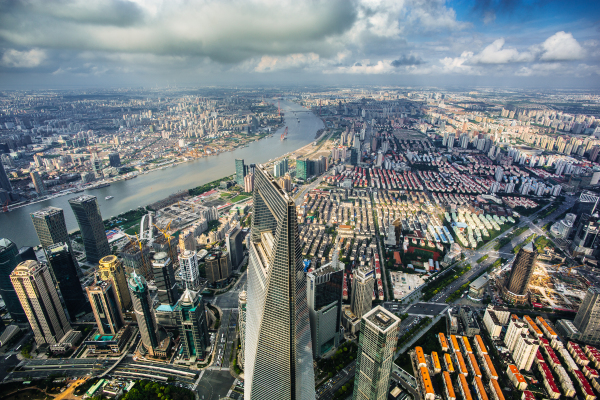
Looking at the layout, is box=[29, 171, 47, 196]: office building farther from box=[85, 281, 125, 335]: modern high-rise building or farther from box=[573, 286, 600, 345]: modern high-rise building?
box=[573, 286, 600, 345]: modern high-rise building

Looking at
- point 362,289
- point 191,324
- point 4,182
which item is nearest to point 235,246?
point 191,324

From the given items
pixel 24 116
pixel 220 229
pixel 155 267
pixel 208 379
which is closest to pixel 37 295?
pixel 155 267

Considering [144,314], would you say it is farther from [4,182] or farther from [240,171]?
[4,182]

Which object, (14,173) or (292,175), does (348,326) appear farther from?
(14,173)

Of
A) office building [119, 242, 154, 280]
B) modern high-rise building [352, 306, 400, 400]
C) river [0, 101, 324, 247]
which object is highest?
modern high-rise building [352, 306, 400, 400]

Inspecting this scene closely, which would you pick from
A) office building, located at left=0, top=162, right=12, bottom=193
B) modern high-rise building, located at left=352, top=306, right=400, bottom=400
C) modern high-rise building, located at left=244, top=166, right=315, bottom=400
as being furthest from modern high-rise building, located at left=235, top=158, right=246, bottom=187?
modern high-rise building, located at left=352, top=306, right=400, bottom=400

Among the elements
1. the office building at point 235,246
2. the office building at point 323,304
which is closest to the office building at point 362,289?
the office building at point 323,304
